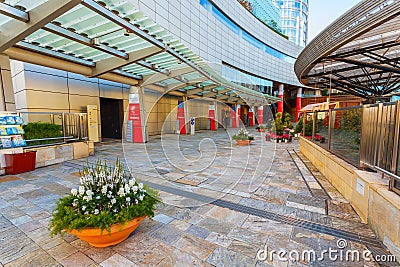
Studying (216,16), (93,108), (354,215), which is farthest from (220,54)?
(354,215)

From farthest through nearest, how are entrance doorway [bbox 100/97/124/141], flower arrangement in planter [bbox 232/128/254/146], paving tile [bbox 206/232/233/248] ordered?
1. entrance doorway [bbox 100/97/124/141]
2. flower arrangement in planter [bbox 232/128/254/146]
3. paving tile [bbox 206/232/233/248]

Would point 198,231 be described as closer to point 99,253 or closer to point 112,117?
point 99,253

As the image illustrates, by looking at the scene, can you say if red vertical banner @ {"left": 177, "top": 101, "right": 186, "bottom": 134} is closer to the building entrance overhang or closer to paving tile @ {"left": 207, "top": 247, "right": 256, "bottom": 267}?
the building entrance overhang

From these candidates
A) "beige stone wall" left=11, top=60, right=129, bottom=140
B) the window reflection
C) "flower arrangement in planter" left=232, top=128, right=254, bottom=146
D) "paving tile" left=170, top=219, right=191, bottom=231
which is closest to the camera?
"paving tile" left=170, top=219, right=191, bottom=231

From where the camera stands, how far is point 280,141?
1191 cm

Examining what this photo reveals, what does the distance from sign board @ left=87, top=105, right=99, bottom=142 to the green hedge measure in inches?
124

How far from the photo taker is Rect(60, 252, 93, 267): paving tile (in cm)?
189

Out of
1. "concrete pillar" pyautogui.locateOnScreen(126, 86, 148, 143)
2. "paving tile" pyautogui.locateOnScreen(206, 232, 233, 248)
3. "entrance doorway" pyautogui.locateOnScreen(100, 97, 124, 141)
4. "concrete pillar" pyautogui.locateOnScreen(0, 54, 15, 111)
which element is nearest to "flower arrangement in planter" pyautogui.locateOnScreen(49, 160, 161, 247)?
"paving tile" pyautogui.locateOnScreen(206, 232, 233, 248)

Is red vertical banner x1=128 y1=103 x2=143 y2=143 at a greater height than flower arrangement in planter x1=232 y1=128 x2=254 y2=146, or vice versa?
red vertical banner x1=128 y1=103 x2=143 y2=143

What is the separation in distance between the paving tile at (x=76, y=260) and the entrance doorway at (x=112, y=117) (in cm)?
1123

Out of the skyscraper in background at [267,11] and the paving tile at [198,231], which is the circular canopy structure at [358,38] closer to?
the paving tile at [198,231]

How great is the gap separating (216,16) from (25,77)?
55.3 ft

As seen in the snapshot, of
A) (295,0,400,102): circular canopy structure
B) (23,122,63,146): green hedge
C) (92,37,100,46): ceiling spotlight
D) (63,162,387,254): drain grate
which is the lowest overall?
(63,162,387,254): drain grate

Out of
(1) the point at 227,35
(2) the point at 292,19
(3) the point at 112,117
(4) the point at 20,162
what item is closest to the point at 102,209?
(4) the point at 20,162
